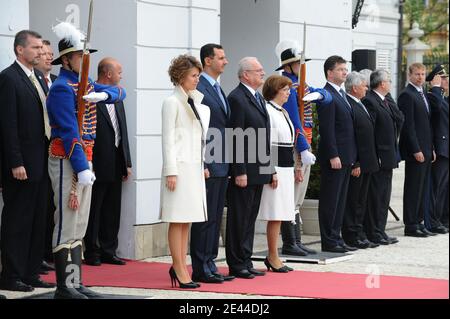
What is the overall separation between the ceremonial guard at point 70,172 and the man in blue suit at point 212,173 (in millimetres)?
1214

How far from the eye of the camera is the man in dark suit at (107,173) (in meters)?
10.7

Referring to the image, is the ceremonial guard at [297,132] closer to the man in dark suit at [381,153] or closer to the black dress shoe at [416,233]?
the man in dark suit at [381,153]

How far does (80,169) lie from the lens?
8453 mm

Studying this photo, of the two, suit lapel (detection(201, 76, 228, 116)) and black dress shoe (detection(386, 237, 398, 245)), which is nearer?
suit lapel (detection(201, 76, 228, 116))

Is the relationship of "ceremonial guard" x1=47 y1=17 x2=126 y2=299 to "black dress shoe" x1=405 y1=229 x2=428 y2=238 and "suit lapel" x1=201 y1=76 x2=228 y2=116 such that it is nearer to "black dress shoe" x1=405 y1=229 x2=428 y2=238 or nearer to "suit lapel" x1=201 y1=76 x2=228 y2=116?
"suit lapel" x1=201 y1=76 x2=228 y2=116

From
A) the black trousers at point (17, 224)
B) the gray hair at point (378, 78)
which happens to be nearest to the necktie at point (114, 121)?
the black trousers at point (17, 224)

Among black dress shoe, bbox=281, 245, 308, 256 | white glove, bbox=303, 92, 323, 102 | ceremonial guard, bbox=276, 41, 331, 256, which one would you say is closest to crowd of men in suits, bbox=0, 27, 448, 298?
ceremonial guard, bbox=276, 41, 331, 256

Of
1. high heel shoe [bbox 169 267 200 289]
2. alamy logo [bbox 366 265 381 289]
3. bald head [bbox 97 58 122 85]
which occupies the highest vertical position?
bald head [bbox 97 58 122 85]

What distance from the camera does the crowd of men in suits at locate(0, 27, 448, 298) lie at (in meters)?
9.20

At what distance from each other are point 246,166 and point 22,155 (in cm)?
198

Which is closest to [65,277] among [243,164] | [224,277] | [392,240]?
[224,277]

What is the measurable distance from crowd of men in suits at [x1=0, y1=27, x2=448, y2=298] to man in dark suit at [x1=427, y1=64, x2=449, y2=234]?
0.5 inches

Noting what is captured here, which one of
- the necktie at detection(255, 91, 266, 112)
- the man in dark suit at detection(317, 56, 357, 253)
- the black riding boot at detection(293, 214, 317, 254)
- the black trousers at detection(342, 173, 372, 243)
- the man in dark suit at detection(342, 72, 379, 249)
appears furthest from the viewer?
the black trousers at detection(342, 173, 372, 243)
